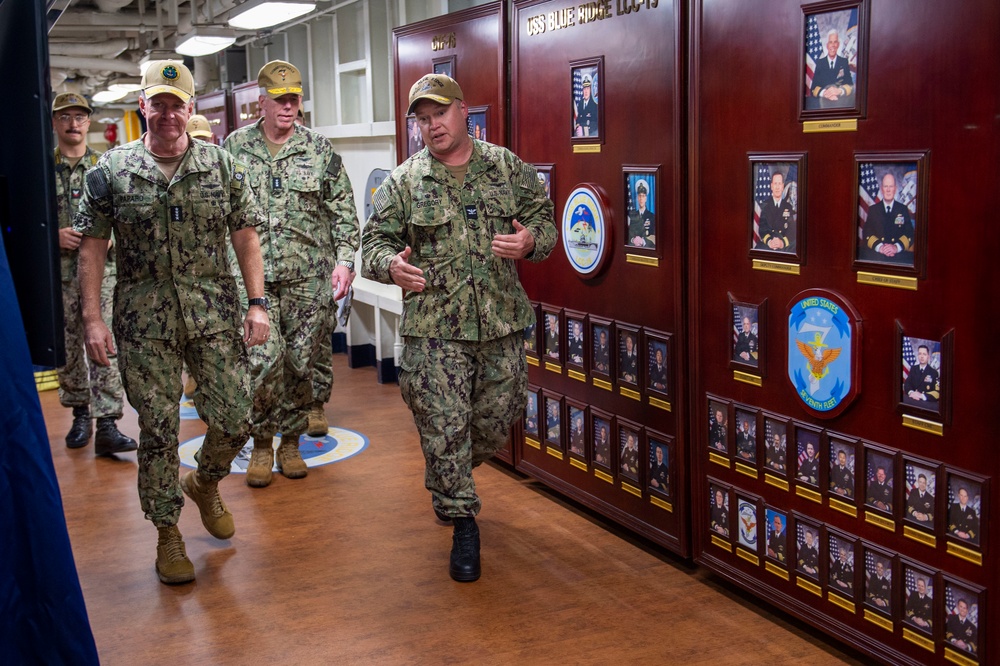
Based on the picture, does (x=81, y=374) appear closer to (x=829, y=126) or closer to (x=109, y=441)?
(x=109, y=441)

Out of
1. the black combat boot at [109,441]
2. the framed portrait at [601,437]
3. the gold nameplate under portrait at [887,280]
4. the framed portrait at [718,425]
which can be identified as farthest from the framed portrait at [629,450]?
the black combat boot at [109,441]

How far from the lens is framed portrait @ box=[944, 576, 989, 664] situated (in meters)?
2.84

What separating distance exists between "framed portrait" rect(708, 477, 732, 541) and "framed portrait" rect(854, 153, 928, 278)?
3.42ft

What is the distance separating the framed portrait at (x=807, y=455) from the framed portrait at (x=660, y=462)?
2.30 ft

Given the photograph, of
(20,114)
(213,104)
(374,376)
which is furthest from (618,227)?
(213,104)

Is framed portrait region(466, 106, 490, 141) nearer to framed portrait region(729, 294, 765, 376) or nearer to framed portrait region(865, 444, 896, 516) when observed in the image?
framed portrait region(729, 294, 765, 376)

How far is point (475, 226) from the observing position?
404cm

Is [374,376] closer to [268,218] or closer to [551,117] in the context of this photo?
[268,218]

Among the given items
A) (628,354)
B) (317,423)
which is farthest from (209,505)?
(317,423)

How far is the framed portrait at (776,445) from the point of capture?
11.4 ft

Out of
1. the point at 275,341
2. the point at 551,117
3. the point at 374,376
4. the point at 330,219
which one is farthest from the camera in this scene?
the point at 374,376

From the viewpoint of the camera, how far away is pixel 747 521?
370 centimetres

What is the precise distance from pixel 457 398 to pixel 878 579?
5.23 feet

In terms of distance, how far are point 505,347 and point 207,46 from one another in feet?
20.5
